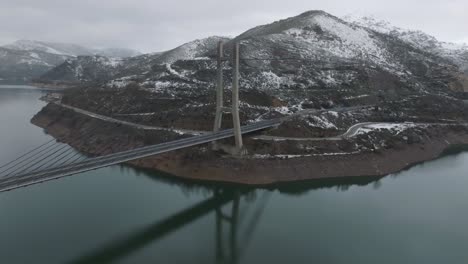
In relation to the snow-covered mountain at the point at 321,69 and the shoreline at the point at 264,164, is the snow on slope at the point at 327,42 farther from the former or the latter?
the shoreline at the point at 264,164

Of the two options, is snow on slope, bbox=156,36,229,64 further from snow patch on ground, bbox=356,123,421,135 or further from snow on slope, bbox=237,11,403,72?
snow patch on ground, bbox=356,123,421,135

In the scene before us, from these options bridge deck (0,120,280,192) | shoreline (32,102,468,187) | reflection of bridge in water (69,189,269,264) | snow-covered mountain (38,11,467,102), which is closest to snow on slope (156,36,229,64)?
snow-covered mountain (38,11,467,102)

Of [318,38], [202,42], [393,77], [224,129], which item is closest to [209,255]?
[224,129]

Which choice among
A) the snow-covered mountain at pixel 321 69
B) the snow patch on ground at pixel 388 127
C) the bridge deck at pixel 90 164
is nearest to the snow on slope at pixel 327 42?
the snow-covered mountain at pixel 321 69

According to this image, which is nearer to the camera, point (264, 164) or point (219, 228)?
point (219, 228)

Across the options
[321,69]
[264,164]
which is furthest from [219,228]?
[321,69]

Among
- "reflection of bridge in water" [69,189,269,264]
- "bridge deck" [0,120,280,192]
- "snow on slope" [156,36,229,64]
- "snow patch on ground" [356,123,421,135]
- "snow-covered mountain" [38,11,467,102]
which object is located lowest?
"reflection of bridge in water" [69,189,269,264]

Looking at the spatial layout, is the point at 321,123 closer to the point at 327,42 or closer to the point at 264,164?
the point at 264,164

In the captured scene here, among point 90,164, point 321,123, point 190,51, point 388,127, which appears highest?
point 190,51
